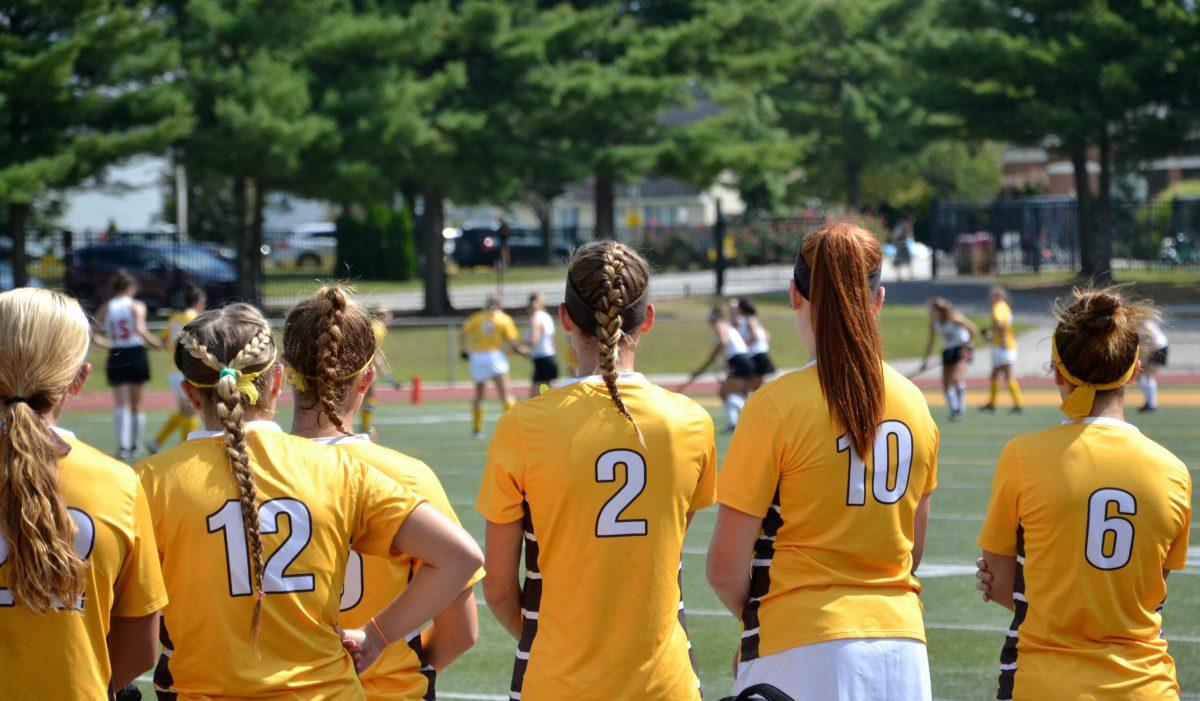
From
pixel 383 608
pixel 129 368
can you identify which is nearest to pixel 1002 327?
pixel 129 368

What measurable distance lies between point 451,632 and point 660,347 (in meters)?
24.9

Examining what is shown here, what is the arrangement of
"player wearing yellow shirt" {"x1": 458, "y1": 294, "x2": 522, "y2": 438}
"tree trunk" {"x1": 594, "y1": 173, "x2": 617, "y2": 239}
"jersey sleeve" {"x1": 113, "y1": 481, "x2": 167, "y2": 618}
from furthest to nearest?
"tree trunk" {"x1": 594, "y1": 173, "x2": 617, "y2": 239}
"player wearing yellow shirt" {"x1": 458, "y1": 294, "x2": 522, "y2": 438}
"jersey sleeve" {"x1": 113, "y1": 481, "x2": 167, "y2": 618}

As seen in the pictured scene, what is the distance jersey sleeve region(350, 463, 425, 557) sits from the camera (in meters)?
3.17

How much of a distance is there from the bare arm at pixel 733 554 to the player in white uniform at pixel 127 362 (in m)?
12.7

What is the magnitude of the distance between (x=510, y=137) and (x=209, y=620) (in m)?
29.9

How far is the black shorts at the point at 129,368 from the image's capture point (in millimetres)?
14969

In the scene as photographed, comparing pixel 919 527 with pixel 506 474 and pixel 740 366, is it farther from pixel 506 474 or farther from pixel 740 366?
pixel 740 366

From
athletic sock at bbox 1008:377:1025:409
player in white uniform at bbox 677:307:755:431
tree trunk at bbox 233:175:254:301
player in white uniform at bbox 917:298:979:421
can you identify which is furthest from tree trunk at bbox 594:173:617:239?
player in white uniform at bbox 677:307:755:431

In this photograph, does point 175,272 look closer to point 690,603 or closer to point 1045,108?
point 1045,108

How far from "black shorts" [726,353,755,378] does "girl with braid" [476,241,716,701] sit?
46.4 ft

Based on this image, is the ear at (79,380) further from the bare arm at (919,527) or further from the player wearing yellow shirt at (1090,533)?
the player wearing yellow shirt at (1090,533)

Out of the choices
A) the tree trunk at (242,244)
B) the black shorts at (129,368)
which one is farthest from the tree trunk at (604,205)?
the black shorts at (129,368)

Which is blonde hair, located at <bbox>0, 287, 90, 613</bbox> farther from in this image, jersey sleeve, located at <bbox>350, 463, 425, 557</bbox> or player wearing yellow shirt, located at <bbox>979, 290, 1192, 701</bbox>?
player wearing yellow shirt, located at <bbox>979, 290, 1192, 701</bbox>

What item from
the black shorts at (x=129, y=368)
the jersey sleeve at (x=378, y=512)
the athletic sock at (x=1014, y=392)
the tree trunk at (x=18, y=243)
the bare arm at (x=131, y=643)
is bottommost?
the athletic sock at (x=1014, y=392)
